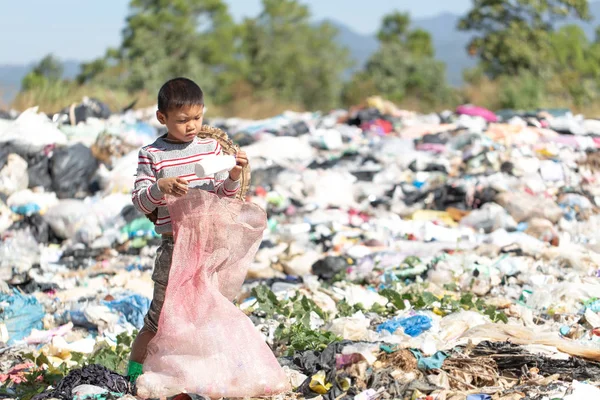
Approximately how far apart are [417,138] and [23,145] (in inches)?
179

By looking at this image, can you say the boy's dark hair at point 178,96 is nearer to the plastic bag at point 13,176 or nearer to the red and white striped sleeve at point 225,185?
the red and white striped sleeve at point 225,185

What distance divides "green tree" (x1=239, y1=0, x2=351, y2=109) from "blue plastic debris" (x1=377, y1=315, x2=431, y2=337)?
26595 millimetres

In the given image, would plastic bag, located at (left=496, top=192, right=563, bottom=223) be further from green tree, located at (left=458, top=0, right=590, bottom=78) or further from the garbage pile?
green tree, located at (left=458, top=0, right=590, bottom=78)

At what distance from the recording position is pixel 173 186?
8.44 ft

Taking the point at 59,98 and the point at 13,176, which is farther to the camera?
the point at 59,98

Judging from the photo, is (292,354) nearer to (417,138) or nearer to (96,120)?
(96,120)

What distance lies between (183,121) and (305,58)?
33.3 meters

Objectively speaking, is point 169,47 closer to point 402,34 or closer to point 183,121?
point 402,34

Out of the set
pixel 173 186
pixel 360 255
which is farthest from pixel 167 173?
pixel 360 255

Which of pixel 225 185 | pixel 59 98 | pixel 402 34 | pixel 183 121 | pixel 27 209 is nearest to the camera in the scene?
pixel 183 121

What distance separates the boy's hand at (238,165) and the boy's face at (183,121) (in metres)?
0.18

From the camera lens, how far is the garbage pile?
9.81 ft

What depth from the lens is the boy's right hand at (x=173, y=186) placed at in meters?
2.56

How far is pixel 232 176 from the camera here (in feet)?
8.96
